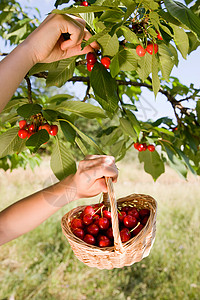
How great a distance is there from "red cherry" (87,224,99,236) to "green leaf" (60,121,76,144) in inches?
9.6

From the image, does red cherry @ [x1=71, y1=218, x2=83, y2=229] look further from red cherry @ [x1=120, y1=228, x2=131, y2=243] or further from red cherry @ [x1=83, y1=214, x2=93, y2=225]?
red cherry @ [x1=120, y1=228, x2=131, y2=243]

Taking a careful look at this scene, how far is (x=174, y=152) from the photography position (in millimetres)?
1025

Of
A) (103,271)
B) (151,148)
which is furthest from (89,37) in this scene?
(103,271)

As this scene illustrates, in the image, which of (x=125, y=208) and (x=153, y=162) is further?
(x=153, y=162)

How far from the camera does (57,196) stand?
1.95ft

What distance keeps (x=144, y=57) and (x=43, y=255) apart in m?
2.78

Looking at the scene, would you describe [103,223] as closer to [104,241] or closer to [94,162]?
[104,241]

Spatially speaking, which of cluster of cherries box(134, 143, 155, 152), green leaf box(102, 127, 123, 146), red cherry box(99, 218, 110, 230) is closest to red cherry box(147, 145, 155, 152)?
cluster of cherries box(134, 143, 155, 152)

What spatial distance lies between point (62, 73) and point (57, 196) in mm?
299

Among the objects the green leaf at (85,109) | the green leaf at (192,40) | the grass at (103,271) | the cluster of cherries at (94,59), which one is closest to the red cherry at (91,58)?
the cluster of cherries at (94,59)

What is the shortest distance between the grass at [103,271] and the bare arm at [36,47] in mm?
1897

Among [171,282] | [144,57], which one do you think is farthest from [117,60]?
[171,282]

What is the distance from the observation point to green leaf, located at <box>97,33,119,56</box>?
0.54 m

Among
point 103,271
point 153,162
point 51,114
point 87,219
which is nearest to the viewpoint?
point 51,114
